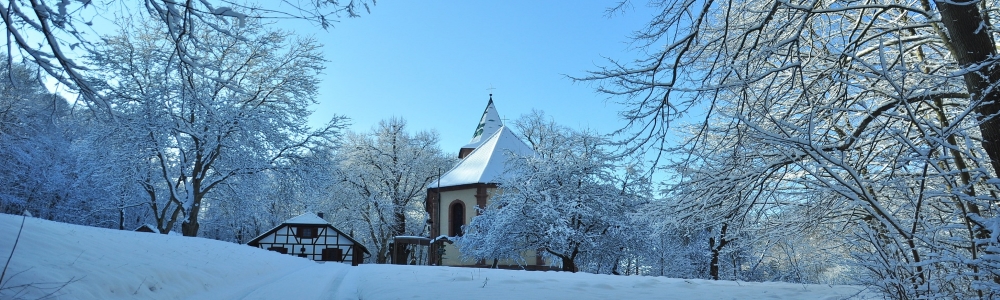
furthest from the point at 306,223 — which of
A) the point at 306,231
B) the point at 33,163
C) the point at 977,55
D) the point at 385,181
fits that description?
the point at 977,55

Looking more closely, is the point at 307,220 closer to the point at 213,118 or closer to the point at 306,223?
the point at 306,223

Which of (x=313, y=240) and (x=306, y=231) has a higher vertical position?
(x=306, y=231)

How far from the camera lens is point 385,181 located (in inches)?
1471

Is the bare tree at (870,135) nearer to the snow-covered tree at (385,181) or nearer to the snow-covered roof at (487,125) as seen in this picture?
the snow-covered tree at (385,181)

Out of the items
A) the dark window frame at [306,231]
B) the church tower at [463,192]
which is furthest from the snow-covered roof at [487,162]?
the dark window frame at [306,231]

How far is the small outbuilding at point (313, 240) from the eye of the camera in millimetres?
30141

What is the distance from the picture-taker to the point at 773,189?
576cm

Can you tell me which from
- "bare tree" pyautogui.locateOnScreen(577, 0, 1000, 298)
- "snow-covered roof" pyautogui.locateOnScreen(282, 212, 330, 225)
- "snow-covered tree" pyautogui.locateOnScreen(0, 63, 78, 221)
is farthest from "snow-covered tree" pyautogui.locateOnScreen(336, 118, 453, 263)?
"bare tree" pyautogui.locateOnScreen(577, 0, 1000, 298)

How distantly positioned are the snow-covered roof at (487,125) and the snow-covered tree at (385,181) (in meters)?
3.15

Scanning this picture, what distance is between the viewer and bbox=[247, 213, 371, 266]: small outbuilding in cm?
3014

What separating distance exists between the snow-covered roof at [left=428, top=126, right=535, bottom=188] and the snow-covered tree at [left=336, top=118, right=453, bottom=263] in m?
5.76

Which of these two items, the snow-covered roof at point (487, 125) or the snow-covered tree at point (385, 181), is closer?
the snow-covered tree at point (385, 181)

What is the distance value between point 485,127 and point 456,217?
1331cm

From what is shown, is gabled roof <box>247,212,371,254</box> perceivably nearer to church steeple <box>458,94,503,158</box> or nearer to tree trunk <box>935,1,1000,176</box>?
church steeple <box>458,94,503,158</box>
